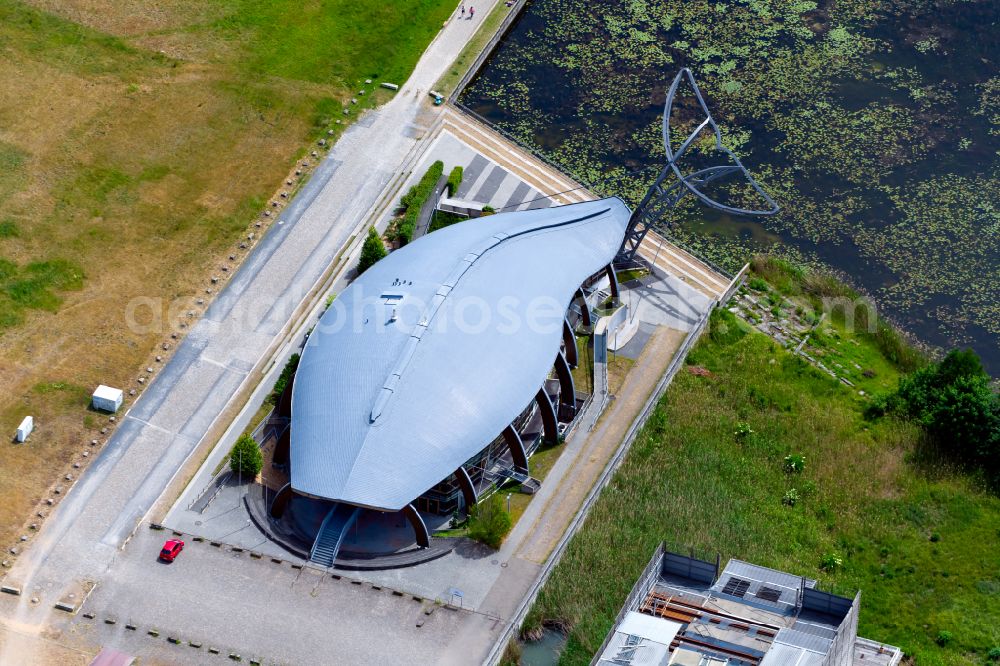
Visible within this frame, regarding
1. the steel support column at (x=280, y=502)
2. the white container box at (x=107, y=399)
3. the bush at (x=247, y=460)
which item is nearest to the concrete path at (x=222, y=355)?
the white container box at (x=107, y=399)

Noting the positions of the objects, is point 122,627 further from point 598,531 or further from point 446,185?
point 446,185

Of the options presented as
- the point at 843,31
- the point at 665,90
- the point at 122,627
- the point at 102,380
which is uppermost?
the point at 843,31

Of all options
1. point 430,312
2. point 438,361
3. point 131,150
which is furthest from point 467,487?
point 131,150

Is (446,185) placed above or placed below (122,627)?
above

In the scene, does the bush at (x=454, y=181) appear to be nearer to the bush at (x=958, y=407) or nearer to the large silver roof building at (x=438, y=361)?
the large silver roof building at (x=438, y=361)

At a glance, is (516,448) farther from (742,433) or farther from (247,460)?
(247,460)

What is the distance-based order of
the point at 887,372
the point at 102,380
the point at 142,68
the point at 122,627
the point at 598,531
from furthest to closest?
the point at 142,68, the point at 887,372, the point at 102,380, the point at 598,531, the point at 122,627

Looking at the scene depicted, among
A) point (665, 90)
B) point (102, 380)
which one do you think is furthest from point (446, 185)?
point (102, 380)
